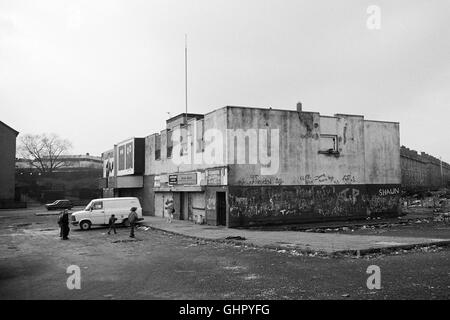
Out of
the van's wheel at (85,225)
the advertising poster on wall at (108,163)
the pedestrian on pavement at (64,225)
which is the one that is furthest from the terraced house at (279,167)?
the advertising poster on wall at (108,163)

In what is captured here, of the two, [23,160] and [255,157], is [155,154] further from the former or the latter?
[23,160]

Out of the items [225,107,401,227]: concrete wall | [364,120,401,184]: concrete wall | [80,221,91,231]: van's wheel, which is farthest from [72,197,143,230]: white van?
[364,120,401,184]: concrete wall

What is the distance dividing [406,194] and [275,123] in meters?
31.8

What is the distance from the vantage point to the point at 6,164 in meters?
65.4

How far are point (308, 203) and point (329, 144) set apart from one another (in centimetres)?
455

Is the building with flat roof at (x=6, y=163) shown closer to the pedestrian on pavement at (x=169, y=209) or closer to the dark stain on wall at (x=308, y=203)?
the pedestrian on pavement at (x=169, y=209)

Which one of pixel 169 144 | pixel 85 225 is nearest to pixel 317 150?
pixel 169 144

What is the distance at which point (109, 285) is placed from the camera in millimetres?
9914

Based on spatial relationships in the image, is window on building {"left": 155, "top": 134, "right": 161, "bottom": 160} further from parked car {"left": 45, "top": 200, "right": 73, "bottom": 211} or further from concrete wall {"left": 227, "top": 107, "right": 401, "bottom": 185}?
parked car {"left": 45, "top": 200, "right": 73, "bottom": 211}

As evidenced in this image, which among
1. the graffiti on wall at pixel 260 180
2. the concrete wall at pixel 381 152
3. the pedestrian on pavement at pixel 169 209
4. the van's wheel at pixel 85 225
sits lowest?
the van's wheel at pixel 85 225

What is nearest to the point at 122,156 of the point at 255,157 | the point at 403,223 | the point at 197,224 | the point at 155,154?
the point at 155,154

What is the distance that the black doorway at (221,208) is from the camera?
83.2ft

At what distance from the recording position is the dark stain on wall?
25.0 metres

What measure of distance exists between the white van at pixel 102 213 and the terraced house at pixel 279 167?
4.70m
